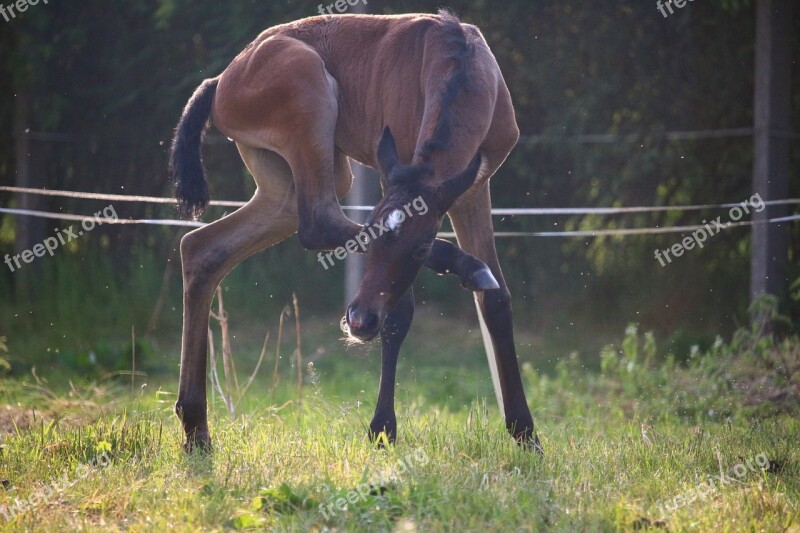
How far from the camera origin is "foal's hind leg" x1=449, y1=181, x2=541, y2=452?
180 inches

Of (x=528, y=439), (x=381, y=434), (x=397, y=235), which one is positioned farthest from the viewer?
(x=528, y=439)

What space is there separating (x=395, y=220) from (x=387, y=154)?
1.27 feet

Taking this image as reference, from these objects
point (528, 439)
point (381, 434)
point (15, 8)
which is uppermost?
point (15, 8)

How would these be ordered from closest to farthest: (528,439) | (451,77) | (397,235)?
(397,235) → (451,77) → (528,439)

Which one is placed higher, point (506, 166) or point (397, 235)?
point (397, 235)

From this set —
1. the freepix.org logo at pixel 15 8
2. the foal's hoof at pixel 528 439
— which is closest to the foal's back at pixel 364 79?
the foal's hoof at pixel 528 439

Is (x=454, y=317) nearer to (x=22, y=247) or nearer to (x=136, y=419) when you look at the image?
Result: (x=22, y=247)

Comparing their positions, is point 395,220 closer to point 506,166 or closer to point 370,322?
point 370,322

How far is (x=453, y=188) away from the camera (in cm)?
391

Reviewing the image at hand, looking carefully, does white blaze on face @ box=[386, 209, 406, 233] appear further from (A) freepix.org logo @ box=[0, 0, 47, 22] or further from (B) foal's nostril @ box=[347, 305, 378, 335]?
(A) freepix.org logo @ box=[0, 0, 47, 22]

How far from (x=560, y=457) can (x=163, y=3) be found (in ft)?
22.7

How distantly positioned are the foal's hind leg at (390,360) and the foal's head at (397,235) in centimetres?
89

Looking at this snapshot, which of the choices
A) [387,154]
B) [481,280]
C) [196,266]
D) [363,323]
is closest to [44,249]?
[196,266]

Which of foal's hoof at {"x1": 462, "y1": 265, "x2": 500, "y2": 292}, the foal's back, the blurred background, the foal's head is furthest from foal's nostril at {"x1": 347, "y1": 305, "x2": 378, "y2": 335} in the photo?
the blurred background
